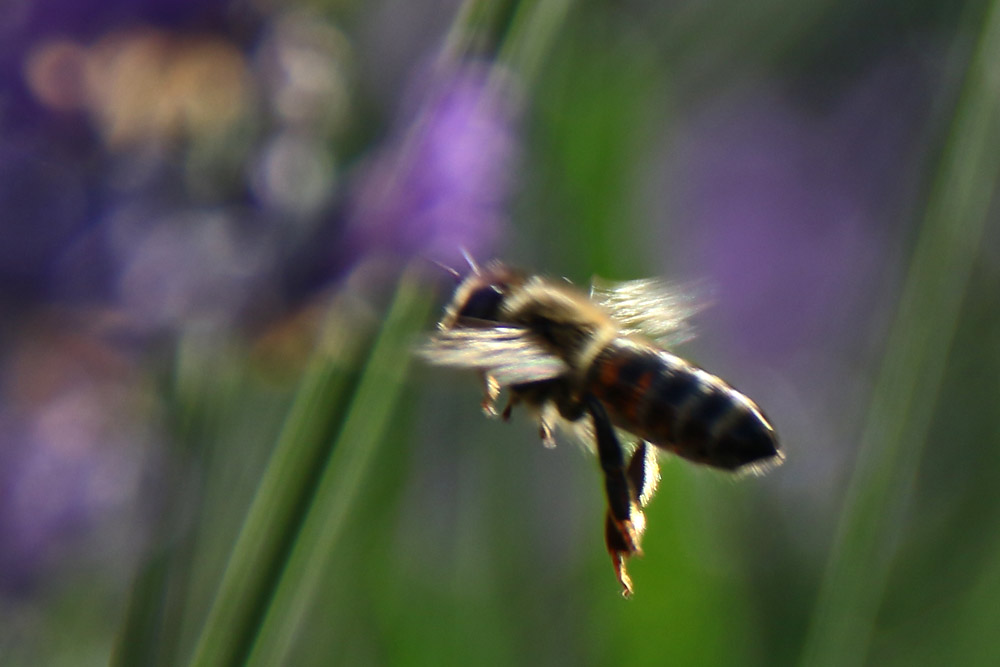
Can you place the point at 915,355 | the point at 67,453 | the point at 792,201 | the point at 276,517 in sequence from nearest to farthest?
the point at 276,517
the point at 915,355
the point at 67,453
the point at 792,201

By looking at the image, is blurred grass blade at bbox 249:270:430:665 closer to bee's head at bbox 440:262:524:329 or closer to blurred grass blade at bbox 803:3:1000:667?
bee's head at bbox 440:262:524:329

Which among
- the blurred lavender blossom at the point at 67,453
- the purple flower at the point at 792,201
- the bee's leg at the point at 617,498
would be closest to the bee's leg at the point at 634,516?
the bee's leg at the point at 617,498

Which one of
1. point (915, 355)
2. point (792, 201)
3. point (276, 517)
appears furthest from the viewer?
point (792, 201)

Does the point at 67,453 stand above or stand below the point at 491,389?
below

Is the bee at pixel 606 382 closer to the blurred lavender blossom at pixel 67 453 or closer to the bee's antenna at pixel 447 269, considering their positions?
the bee's antenna at pixel 447 269

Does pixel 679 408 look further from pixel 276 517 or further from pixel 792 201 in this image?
pixel 792 201

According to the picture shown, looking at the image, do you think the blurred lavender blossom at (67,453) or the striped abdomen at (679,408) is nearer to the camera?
the striped abdomen at (679,408)

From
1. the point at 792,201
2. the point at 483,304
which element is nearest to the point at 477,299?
the point at 483,304
